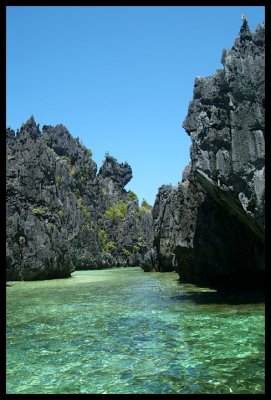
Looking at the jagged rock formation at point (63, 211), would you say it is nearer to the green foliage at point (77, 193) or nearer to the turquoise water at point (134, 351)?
the green foliage at point (77, 193)

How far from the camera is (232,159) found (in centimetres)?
1552

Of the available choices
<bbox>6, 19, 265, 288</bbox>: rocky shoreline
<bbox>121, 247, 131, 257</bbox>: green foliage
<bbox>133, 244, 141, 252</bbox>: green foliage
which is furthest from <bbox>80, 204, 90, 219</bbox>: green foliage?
<bbox>133, 244, 141, 252</bbox>: green foliage

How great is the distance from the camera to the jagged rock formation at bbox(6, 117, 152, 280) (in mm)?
35281

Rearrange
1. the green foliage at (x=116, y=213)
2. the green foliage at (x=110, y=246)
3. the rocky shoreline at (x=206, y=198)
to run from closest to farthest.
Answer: the rocky shoreline at (x=206, y=198) < the green foliage at (x=110, y=246) < the green foliage at (x=116, y=213)

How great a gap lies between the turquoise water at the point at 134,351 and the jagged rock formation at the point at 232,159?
498cm

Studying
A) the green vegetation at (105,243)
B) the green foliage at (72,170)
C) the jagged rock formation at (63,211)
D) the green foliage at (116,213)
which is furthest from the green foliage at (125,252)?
the green foliage at (72,170)

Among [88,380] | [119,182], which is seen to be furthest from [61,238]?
[119,182]

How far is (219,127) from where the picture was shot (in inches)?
666

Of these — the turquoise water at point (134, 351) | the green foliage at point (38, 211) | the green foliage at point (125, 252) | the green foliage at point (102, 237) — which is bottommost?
the green foliage at point (125, 252)

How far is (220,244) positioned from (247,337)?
518 inches

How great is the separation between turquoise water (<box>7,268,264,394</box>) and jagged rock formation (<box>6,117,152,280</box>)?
691cm

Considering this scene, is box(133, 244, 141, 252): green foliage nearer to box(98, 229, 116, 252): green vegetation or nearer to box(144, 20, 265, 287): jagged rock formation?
box(98, 229, 116, 252): green vegetation

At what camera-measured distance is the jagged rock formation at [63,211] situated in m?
35.3
